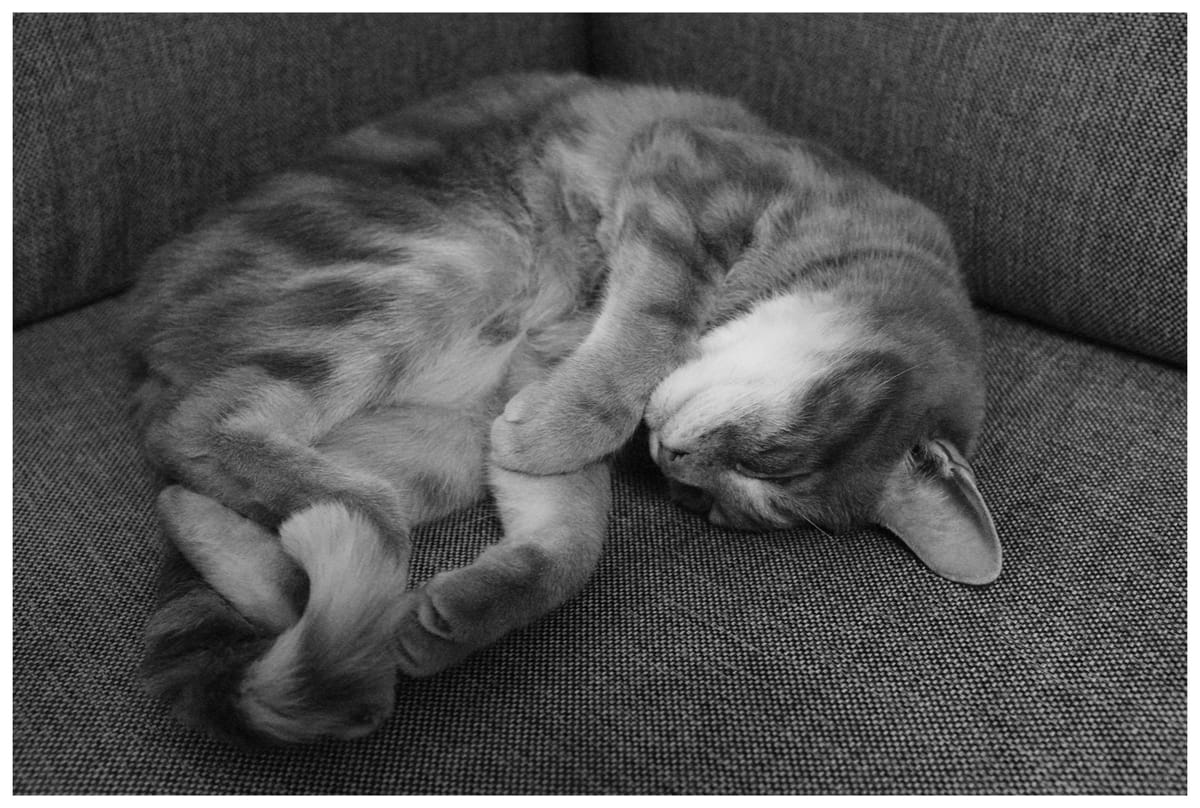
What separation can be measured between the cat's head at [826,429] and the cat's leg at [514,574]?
0.47ft

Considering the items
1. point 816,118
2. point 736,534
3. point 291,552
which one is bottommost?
point 736,534

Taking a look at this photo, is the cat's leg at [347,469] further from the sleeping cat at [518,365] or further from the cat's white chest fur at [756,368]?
the cat's white chest fur at [756,368]

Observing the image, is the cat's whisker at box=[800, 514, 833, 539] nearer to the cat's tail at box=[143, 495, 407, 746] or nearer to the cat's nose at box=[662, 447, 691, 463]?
the cat's nose at box=[662, 447, 691, 463]

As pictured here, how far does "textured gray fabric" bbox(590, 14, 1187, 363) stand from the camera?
4.20 feet

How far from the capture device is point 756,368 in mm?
1145

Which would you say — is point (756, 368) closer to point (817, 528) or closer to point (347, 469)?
point (817, 528)

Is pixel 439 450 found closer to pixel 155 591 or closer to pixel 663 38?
pixel 155 591

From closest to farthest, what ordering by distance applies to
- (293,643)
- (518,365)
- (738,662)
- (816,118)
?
(293,643), (738,662), (518,365), (816,118)

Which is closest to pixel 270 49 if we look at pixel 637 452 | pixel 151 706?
pixel 637 452

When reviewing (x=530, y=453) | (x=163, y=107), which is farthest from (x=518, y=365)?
(x=163, y=107)

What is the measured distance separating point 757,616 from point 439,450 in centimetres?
49

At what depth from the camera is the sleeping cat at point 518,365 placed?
987 mm

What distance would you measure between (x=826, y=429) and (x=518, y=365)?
46 centimetres

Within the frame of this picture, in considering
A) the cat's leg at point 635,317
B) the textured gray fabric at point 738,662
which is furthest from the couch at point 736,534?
the cat's leg at point 635,317
